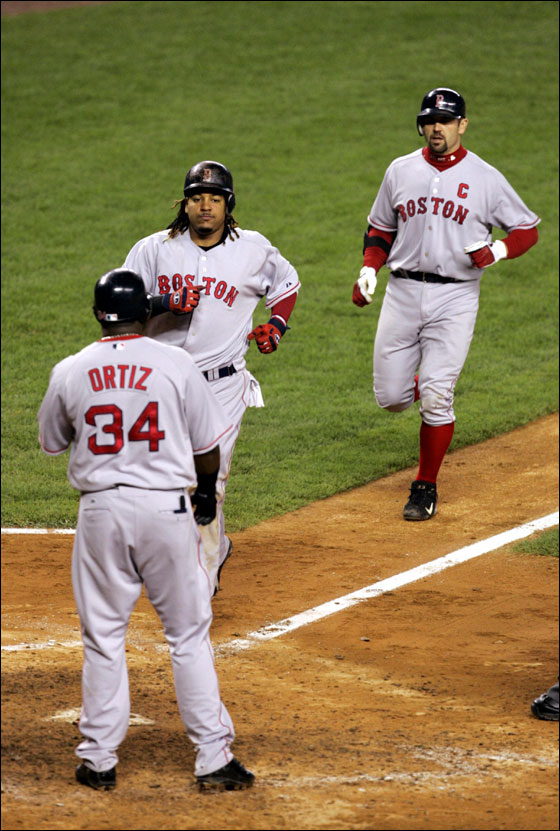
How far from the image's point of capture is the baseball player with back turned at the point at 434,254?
7445 millimetres

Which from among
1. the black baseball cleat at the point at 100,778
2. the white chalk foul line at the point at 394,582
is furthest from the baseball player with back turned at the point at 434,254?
the black baseball cleat at the point at 100,778

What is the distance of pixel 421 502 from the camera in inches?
306

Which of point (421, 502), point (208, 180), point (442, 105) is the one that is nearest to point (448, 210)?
point (442, 105)

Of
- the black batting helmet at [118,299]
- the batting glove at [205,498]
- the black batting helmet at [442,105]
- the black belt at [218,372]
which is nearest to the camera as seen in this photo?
the black batting helmet at [118,299]

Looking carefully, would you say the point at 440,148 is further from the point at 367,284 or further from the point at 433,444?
the point at 433,444

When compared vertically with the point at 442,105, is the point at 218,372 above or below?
below

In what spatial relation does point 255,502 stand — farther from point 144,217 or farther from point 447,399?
point 144,217

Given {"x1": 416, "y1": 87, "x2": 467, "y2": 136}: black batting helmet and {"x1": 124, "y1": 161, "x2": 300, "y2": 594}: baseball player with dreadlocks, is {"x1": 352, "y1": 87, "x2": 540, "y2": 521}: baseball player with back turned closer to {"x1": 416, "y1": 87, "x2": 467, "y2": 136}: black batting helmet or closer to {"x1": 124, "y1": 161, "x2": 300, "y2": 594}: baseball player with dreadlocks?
{"x1": 416, "y1": 87, "x2": 467, "y2": 136}: black batting helmet

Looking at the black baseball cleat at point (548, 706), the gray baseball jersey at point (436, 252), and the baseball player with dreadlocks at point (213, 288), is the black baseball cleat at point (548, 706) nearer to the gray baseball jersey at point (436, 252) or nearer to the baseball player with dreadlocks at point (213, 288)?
the baseball player with dreadlocks at point (213, 288)

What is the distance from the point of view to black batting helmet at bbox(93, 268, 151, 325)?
439 centimetres

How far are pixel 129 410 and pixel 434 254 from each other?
3.69m

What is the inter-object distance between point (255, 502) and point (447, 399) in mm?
1498

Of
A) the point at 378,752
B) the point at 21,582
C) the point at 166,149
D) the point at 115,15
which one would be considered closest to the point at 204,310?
the point at 21,582

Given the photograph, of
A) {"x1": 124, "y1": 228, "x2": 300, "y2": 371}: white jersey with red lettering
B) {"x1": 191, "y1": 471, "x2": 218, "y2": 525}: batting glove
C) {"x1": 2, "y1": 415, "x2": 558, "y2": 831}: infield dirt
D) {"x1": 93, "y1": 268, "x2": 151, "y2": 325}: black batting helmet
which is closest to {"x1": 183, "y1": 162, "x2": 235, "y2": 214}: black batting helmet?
{"x1": 124, "y1": 228, "x2": 300, "y2": 371}: white jersey with red lettering
